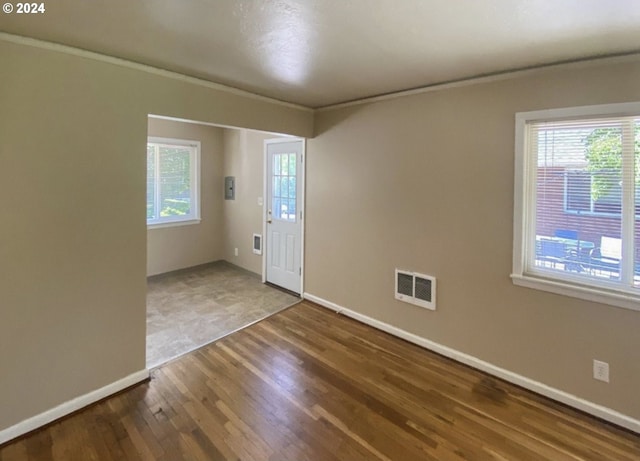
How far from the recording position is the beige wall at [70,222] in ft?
6.53

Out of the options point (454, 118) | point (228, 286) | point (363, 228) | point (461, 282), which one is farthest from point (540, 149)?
point (228, 286)

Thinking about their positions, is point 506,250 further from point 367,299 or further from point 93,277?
point 93,277

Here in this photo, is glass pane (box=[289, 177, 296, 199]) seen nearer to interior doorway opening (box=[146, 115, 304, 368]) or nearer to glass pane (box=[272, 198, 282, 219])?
interior doorway opening (box=[146, 115, 304, 368])

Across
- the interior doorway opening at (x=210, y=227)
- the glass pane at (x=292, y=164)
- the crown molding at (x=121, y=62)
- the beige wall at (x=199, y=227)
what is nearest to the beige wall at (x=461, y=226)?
the glass pane at (x=292, y=164)

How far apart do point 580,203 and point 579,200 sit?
0.02m

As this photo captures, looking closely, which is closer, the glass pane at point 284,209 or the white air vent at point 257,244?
the glass pane at point 284,209

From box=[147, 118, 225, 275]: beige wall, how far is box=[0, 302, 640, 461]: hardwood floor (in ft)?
8.81

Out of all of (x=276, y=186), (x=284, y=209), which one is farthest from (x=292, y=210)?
(x=276, y=186)

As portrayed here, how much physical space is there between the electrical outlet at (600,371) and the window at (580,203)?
1.43ft

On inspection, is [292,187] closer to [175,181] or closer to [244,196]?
[244,196]

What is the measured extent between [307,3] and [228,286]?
13.0ft

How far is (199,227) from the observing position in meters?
5.64

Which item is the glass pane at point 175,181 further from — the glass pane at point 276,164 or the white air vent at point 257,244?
the glass pane at point 276,164

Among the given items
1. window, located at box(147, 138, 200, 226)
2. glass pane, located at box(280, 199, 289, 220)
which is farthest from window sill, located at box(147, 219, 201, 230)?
glass pane, located at box(280, 199, 289, 220)
